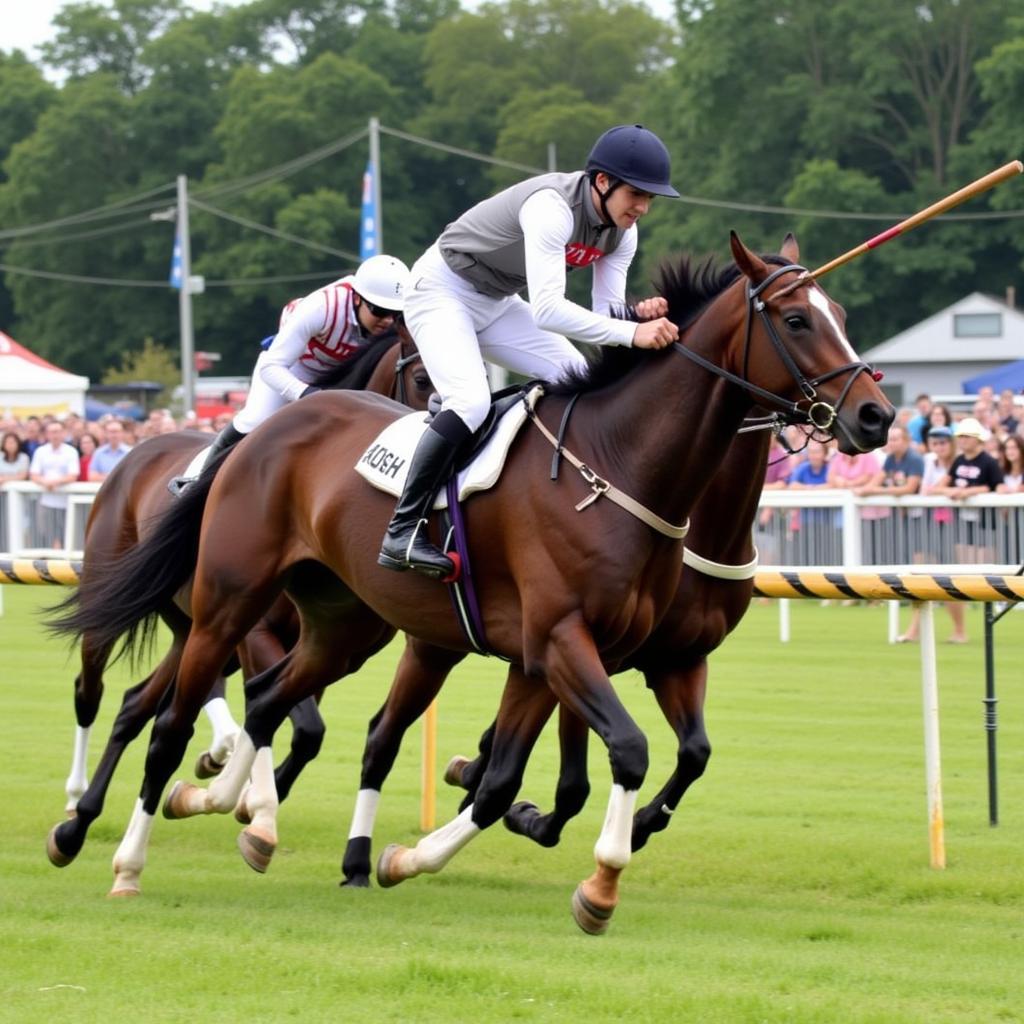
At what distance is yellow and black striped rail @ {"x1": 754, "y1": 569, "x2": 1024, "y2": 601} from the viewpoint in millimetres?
6453

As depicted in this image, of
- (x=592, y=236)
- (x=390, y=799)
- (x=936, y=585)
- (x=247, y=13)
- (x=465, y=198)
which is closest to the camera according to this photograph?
(x=592, y=236)

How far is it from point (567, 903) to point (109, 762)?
2056 mm

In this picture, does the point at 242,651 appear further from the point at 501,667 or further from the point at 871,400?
the point at 501,667

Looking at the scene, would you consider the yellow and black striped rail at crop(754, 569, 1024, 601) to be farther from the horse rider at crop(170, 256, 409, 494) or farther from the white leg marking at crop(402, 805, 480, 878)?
the horse rider at crop(170, 256, 409, 494)

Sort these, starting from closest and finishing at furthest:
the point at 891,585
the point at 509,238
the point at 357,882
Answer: the point at 509,238
the point at 357,882
the point at 891,585

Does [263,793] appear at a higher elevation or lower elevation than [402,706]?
lower

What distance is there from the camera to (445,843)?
19.8 feet

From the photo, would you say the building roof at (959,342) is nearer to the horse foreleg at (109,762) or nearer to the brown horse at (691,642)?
the horse foreleg at (109,762)

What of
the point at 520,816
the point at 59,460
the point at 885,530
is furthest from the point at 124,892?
the point at 59,460

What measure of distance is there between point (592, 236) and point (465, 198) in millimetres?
59886

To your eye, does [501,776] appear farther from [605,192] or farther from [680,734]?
[605,192]

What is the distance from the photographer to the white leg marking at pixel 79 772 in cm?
809

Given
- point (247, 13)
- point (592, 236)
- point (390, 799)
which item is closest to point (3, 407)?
point (390, 799)

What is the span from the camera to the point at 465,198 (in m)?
65.1
